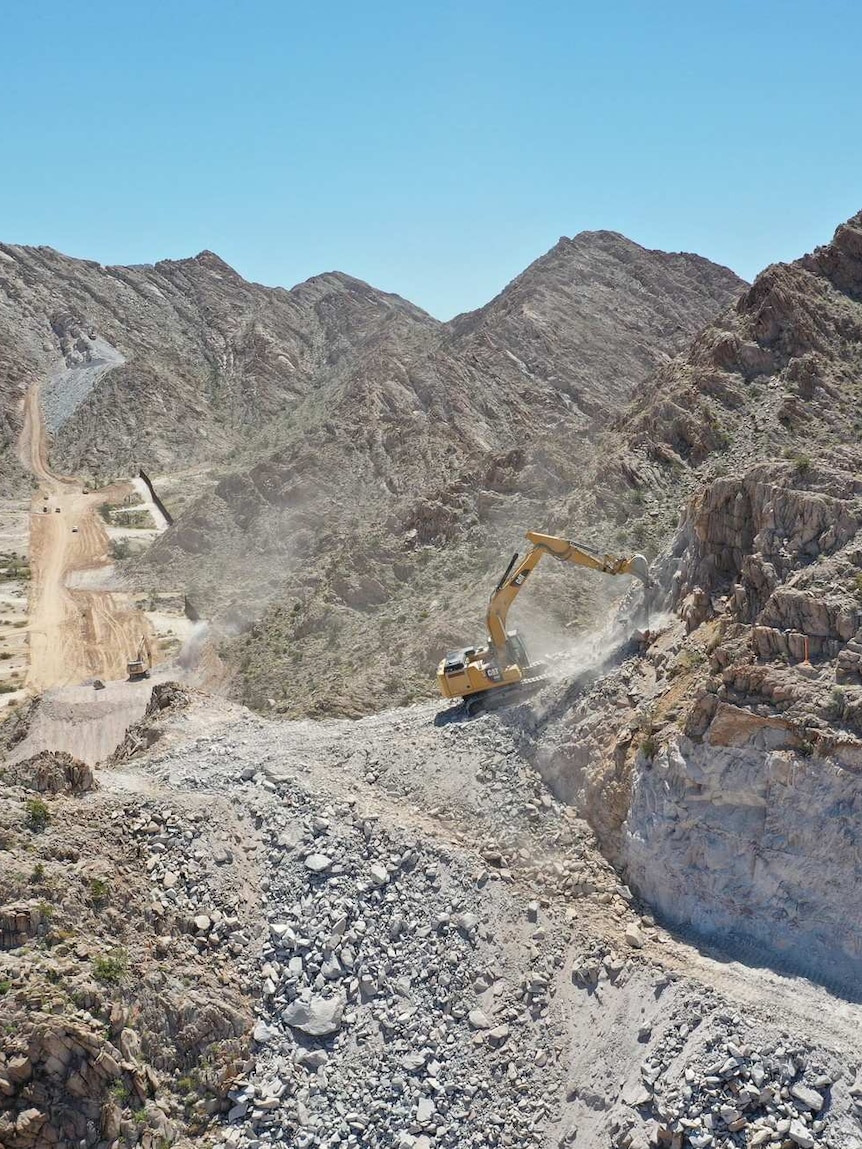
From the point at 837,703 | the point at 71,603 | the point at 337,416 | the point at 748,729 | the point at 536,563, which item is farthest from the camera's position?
the point at 337,416

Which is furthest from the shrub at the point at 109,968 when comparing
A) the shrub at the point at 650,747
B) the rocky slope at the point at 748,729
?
the shrub at the point at 650,747

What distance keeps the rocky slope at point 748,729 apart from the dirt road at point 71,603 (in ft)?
68.1

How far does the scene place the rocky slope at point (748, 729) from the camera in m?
13.5

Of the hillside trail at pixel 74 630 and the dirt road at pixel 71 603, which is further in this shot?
the dirt road at pixel 71 603

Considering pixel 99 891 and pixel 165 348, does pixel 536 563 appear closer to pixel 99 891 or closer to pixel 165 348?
pixel 99 891

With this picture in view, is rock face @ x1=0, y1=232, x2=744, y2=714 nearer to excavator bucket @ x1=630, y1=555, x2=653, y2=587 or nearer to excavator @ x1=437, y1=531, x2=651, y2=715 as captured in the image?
excavator @ x1=437, y1=531, x2=651, y2=715

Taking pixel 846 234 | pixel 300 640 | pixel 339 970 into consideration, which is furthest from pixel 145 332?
pixel 339 970

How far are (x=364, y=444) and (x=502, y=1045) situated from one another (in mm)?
35714

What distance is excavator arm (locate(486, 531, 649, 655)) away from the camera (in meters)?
19.6

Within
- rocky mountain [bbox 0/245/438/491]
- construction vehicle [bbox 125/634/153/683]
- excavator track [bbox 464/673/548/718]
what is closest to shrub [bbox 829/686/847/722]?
excavator track [bbox 464/673/548/718]

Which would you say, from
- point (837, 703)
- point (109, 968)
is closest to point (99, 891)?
point (109, 968)

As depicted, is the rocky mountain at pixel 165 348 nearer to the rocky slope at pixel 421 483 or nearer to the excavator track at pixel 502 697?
the rocky slope at pixel 421 483

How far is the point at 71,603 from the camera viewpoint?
136 feet

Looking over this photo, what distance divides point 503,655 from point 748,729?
6596mm
